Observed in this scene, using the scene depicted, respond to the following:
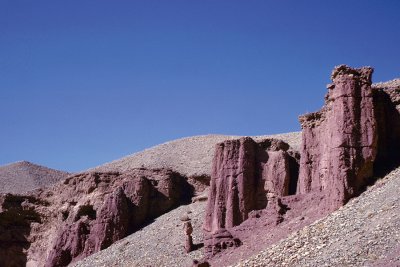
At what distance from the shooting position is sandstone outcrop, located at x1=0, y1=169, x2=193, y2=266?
5275cm

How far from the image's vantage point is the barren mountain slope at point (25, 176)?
80.9m

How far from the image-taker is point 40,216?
201ft

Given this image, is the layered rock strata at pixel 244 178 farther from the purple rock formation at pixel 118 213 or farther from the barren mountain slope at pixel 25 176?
the barren mountain slope at pixel 25 176

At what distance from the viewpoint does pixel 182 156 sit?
67.4m

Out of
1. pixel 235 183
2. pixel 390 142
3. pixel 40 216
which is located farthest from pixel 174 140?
pixel 390 142

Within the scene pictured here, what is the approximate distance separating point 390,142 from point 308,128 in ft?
18.6

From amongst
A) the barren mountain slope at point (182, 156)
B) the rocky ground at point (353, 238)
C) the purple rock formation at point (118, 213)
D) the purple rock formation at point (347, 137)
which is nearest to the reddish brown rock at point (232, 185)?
the purple rock formation at point (347, 137)

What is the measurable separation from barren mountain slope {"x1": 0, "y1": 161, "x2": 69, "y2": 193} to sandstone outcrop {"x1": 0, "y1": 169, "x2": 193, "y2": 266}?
17841 millimetres

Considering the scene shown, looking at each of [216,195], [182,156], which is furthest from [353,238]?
[182,156]

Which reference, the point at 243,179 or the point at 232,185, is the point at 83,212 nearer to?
the point at 232,185

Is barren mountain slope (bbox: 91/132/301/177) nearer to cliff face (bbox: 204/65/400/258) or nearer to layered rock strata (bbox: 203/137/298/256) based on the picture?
layered rock strata (bbox: 203/137/298/256)

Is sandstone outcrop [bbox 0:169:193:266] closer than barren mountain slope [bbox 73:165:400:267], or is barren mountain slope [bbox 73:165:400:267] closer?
barren mountain slope [bbox 73:165:400:267]

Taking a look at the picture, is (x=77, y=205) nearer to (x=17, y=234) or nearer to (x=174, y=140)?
(x=17, y=234)

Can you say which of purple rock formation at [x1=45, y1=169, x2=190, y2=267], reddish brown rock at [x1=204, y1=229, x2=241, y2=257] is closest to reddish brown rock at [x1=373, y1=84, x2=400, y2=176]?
reddish brown rock at [x1=204, y1=229, x2=241, y2=257]
